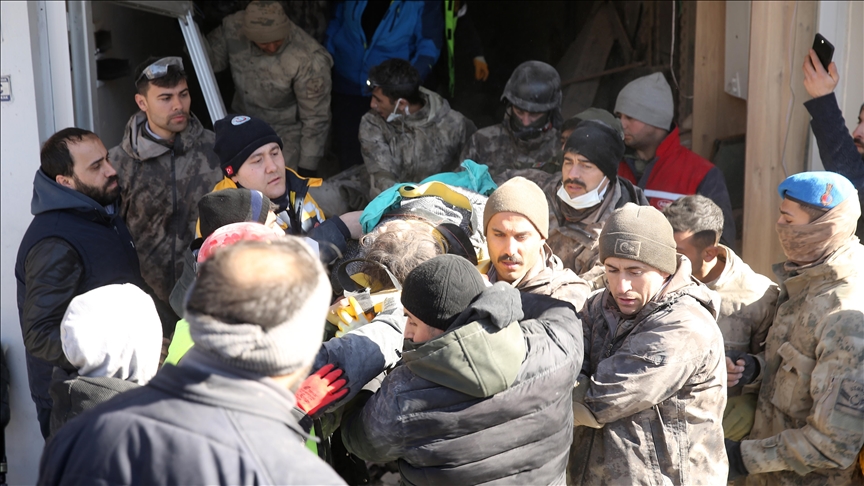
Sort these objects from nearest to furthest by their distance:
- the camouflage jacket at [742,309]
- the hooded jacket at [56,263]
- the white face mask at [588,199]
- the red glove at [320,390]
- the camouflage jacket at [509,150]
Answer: the red glove at [320,390]
the camouflage jacket at [742,309]
the hooded jacket at [56,263]
the white face mask at [588,199]
the camouflage jacket at [509,150]

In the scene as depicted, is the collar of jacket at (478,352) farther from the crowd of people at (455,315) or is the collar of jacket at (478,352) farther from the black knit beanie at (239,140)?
the black knit beanie at (239,140)

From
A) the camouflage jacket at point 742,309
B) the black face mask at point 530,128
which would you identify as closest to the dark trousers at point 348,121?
the black face mask at point 530,128

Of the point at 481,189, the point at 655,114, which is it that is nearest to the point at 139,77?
the point at 481,189

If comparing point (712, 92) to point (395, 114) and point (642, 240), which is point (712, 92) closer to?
point (395, 114)

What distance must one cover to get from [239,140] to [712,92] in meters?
3.25

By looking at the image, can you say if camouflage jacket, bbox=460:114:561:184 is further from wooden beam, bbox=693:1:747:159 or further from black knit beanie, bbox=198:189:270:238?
black knit beanie, bbox=198:189:270:238

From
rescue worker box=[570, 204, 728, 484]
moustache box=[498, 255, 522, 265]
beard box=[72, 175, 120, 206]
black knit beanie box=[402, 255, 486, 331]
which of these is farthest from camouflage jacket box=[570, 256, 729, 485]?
beard box=[72, 175, 120, 206]

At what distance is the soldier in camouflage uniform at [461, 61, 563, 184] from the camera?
4.18 meters

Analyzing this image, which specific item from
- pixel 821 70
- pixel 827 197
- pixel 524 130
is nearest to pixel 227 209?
pixel 524 130

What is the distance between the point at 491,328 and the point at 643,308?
687mm

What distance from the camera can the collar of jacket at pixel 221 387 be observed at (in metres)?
1.36

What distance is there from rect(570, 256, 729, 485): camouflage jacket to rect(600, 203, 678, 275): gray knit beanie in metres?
0.10

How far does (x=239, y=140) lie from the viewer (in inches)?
132

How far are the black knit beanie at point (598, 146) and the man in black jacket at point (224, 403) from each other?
2.09 meters
